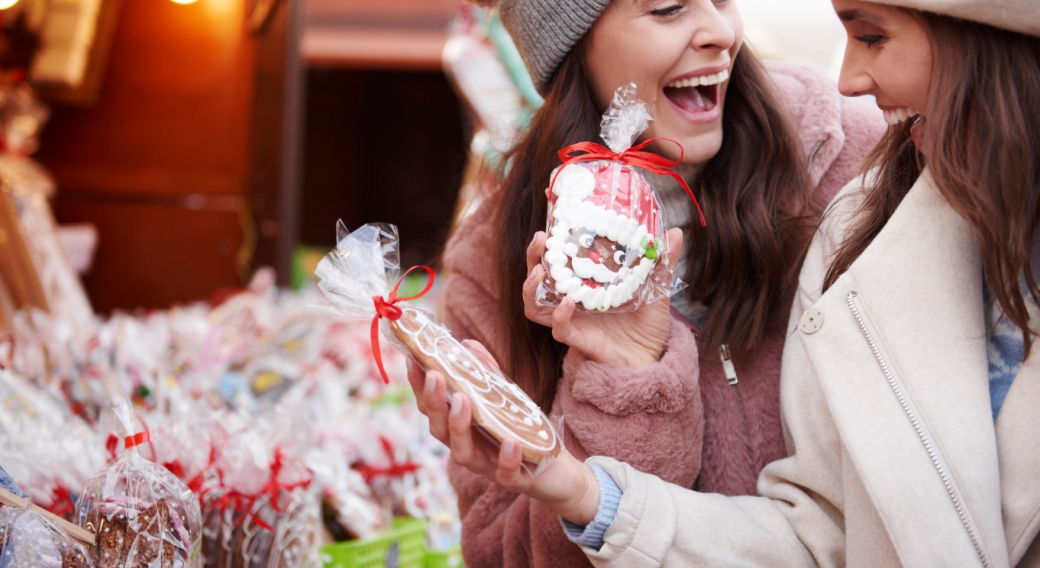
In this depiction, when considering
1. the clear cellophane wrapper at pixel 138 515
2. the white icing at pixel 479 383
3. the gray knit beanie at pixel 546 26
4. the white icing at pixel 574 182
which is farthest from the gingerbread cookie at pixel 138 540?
the gray knit beanie at pixel 546 26

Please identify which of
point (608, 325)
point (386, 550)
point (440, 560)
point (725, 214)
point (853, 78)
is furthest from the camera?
point (440, 560)

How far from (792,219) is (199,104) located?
4055mm

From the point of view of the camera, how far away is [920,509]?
45.3 inches

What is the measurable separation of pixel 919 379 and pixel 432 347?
649 millimetres

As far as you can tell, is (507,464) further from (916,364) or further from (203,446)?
(203,446)

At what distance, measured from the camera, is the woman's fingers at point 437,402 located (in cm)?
118

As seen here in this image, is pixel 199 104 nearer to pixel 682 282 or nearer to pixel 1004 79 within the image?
pixel 682 282

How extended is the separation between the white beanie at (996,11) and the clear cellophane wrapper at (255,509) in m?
1.36

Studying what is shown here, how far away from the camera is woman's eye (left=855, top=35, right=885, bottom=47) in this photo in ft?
4.10

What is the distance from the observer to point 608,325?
1517mm

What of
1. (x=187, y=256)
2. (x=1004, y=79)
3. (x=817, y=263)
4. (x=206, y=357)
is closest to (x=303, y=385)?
(x=206, y=357)

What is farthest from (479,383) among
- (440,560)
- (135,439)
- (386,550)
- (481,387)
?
(440,560)

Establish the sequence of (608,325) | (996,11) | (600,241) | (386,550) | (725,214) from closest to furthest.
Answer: (996,11), (600,241), (608,325), (725,214), (386,550)

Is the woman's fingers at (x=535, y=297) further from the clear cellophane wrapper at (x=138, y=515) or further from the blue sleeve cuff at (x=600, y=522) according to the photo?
the clear cellophane wrapper at (x=138, y=515)
